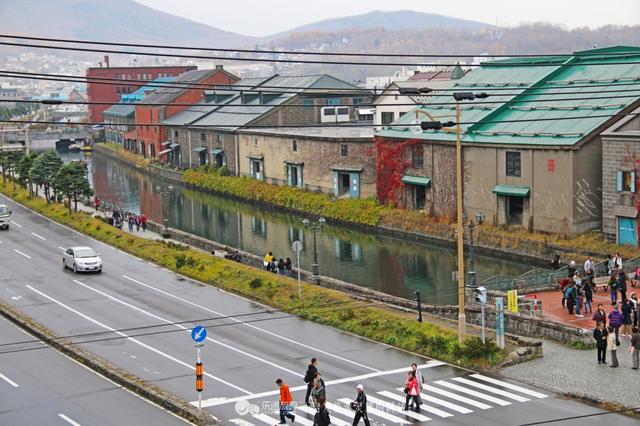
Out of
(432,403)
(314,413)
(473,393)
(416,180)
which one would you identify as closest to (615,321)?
(473,393)

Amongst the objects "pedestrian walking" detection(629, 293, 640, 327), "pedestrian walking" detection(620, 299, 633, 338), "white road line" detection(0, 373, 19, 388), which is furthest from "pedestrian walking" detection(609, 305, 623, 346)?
"white road line" detection(0, 373, 19, 388)

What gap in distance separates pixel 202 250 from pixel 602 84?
2416 cm

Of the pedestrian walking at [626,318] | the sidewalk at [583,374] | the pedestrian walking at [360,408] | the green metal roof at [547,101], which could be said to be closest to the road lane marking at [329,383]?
the sidewalk at [583,374]

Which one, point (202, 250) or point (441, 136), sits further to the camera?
point (441, 136)

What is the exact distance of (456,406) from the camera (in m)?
25.3

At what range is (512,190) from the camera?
2247 inches

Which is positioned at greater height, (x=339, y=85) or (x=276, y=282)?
(x=339, y=85)

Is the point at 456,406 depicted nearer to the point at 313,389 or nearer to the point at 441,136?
the point at 313,389

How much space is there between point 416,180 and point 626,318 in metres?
35.0

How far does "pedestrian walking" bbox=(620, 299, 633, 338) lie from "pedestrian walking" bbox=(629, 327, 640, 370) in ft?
9.47

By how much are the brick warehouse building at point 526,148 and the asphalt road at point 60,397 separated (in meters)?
25.0

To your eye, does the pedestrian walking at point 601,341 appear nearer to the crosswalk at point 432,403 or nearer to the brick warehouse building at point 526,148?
the crosswalk at point 432,403

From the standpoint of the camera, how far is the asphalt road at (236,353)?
990 inches

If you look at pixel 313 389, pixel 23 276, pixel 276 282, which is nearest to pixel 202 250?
pixel 23 276
